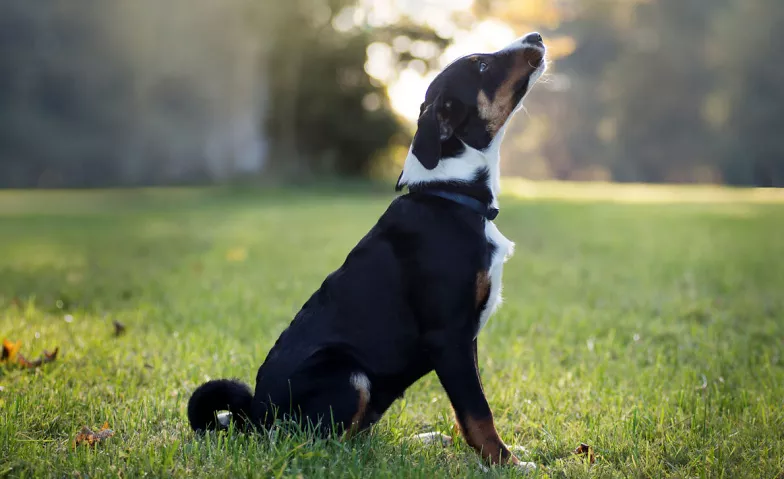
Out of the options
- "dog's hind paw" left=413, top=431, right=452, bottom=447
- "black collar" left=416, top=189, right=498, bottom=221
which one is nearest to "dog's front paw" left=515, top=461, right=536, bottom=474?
"dog's hind paw" left=413, top=431, right=452, bottom=447

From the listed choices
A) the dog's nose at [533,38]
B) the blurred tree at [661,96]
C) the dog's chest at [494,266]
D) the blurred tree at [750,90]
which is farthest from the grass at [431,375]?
the blurred tree at [750,90]

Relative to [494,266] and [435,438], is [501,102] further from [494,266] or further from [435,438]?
[435,438]

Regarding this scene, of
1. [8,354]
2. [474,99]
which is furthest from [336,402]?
[8,354]

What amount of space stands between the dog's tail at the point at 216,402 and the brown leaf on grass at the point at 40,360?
1.56 meters

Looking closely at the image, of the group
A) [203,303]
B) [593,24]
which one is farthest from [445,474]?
[593,24]

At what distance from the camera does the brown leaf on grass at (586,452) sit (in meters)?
2.85

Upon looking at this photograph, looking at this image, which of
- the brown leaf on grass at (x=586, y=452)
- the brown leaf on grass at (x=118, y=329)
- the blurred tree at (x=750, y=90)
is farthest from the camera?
the blurred tree at (x=750, y=90)

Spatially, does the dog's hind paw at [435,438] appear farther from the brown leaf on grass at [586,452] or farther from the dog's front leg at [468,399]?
the brown leaf on grass at [586,452]

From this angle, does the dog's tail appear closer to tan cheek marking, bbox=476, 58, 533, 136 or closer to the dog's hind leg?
the dog's hind leg

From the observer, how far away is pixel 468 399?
107 inches

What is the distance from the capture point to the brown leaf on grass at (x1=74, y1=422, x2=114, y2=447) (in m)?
2.87

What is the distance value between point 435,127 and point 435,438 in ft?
4.48

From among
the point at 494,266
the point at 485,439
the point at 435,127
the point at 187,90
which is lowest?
the point at 485,439

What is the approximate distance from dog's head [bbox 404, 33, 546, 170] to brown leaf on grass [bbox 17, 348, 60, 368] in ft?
8.35
